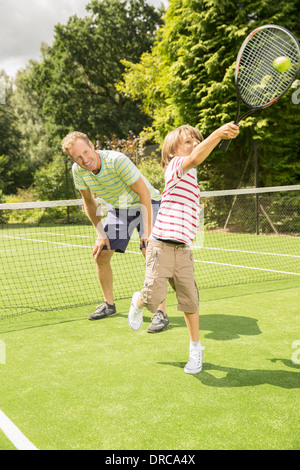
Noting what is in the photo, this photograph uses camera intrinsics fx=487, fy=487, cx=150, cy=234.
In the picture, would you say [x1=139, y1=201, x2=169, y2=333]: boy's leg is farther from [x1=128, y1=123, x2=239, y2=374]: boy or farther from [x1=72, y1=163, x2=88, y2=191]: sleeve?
[x1=128, y1=123, x2=239, y2=374]: boy

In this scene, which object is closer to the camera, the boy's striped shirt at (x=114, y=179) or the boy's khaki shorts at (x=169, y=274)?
the boy's khaki shorts at (x=169, y=274)

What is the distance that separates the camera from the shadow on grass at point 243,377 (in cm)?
334

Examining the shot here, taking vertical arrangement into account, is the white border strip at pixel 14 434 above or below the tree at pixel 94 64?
below

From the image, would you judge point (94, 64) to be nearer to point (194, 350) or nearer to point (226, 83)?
point (226, 83)

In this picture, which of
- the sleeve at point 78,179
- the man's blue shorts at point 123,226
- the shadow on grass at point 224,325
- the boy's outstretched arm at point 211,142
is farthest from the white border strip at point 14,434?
the sleeve at point 78,179

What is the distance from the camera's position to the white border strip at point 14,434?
2573 mm

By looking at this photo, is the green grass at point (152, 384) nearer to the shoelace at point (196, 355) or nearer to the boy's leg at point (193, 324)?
the shoelace at point (196, 355)

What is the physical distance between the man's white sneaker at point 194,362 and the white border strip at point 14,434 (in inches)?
51.4

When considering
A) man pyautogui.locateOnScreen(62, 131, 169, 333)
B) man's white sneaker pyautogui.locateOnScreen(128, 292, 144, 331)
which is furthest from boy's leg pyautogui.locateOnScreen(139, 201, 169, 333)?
man's white sneaker pyautogui.locateOnScreen(128, 292, 144, 331)

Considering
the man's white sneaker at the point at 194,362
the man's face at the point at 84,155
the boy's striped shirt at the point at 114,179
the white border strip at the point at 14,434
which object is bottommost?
the white border strip at the point at 14,434

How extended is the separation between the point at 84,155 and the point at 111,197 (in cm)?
68

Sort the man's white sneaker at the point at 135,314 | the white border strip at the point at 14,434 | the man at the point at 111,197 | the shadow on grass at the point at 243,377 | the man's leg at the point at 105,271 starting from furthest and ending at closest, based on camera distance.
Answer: the man's leg at the point at 105,271 < the man at the point at 111,197 < the man's white sneaker at the point at 135,314 < the shadow on grass at the point at 243,377 < the white border strip at the point at 14,434

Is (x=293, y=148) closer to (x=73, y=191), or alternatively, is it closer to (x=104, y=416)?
(x=73, y=191)

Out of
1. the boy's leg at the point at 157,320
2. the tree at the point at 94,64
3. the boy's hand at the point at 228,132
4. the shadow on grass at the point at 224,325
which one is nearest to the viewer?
the boy's hand at the point at 228,132
